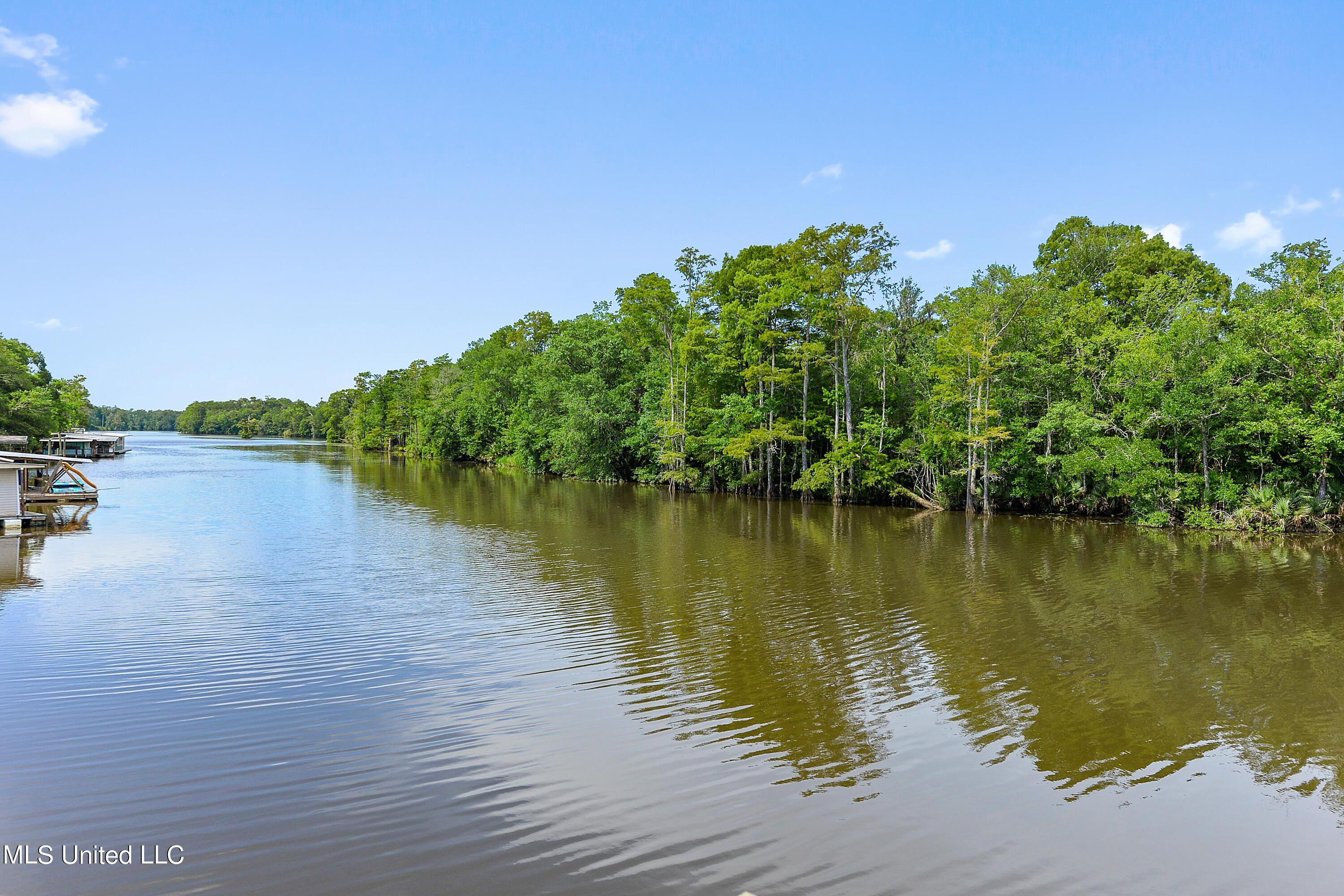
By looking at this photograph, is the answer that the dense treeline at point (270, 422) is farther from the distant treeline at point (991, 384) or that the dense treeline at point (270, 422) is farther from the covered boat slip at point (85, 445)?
the distant treeline at point (991, 384)

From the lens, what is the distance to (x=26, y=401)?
5300cm

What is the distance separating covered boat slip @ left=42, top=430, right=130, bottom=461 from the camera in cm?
5875

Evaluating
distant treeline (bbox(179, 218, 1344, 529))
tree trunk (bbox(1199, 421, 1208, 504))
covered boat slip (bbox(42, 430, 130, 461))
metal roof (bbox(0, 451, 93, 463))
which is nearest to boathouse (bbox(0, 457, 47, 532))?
metal roof (bbox(0, 451, 93, 463))

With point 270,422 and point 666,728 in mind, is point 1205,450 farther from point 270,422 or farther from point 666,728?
point 270,422

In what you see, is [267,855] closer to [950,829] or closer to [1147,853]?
[950,829]

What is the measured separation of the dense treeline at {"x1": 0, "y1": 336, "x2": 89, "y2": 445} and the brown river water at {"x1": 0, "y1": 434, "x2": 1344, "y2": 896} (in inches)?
1686

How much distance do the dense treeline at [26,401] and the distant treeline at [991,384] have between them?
37179 mm

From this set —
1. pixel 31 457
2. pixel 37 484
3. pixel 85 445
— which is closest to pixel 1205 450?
pixel 31 457

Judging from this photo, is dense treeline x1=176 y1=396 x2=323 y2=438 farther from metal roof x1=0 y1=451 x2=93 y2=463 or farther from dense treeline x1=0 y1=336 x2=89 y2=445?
metal roof x1=0 y1=451 x2=93 y2=463

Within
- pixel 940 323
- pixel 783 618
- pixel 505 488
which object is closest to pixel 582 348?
pixel 505 488

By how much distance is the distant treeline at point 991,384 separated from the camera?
25.2 meters

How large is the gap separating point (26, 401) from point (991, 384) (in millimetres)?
65328

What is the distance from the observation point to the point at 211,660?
977cm

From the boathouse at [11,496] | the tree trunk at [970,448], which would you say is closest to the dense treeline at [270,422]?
the boathouse at [11,496]
